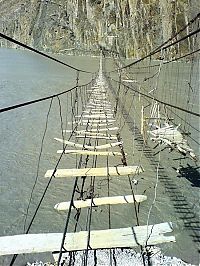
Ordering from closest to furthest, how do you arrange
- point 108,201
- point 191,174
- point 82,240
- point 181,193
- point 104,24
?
1. point 82,240
2. point 108,201
3. point 181,193
4. point 191,174
5. point 104,24

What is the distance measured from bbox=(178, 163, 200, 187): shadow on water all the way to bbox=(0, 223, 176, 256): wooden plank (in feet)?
14.0

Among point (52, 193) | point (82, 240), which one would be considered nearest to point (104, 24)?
point (52, 193)

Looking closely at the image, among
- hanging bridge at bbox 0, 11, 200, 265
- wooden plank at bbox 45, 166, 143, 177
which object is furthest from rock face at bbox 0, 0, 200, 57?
wooden plank at bbox 45, 166, 143, 177

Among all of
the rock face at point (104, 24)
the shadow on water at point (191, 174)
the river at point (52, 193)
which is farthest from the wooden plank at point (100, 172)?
the rock face at point (104, 24)

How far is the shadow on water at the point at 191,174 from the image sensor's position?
6366 mm

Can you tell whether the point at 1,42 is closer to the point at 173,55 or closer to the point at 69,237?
the point at 173,55

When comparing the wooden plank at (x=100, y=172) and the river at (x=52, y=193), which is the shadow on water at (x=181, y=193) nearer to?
the river at (x=52, y=193)

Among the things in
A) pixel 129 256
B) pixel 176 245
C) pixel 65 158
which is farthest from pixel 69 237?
pixel 65 158

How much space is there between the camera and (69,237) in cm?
210

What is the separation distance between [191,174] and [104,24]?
158 feet

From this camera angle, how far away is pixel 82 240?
2.06 metres

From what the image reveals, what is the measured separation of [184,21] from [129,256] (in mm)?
46640

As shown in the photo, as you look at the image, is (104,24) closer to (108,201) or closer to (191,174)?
(191,174)

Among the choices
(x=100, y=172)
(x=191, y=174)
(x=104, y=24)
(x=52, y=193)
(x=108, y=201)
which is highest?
(x=104, y=24)
